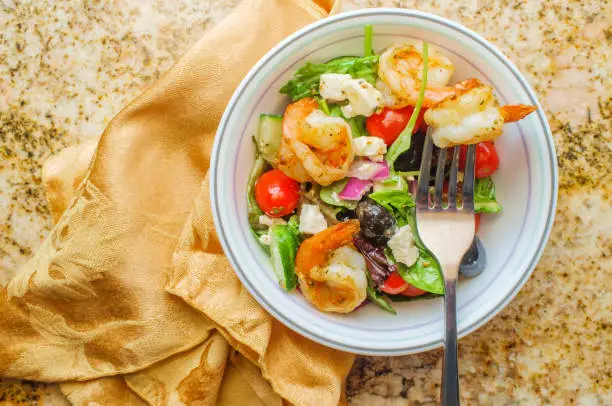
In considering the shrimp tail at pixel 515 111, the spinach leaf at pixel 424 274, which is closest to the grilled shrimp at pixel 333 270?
the spinach leaf at pixel 424 274

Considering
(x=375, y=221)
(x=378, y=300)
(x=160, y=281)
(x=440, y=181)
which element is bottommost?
(x=160, y=281)

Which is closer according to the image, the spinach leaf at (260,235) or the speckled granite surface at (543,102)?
the spinach leaf at (260,235)

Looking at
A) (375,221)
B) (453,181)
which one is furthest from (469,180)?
(375,221)

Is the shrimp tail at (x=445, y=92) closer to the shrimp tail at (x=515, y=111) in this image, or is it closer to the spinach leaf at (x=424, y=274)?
the shrimp tail at (x=515, y=111)

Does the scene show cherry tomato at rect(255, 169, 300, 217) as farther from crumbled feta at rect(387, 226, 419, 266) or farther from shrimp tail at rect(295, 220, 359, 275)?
crumbled feta at rect(387, 226, 419, 266)

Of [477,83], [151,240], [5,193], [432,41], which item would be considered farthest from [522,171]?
[5,193]

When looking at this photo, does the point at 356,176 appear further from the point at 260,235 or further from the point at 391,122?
the point at 260,235
